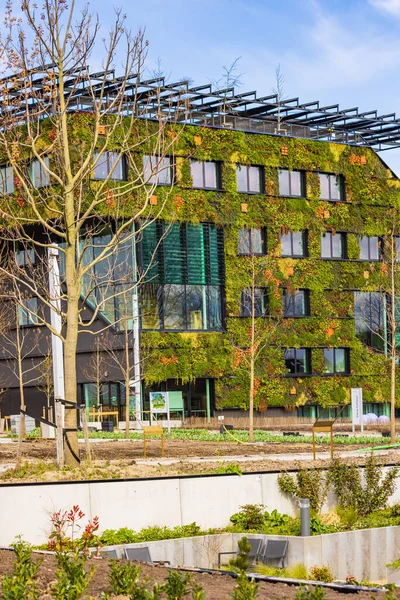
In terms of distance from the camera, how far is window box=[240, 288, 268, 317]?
5600 cm

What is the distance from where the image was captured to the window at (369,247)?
200ft

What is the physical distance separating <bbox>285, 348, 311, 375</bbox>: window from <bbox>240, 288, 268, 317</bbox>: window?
2.72 m

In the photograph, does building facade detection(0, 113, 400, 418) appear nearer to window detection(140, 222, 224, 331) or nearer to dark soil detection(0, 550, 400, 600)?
window detection(140, 222, 224, 331)

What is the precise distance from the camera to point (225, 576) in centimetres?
1173

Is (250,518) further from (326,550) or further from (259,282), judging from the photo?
(259,282)

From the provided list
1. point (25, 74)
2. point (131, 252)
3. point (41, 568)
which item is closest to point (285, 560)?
point (41, 568)

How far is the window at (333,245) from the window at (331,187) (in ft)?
6.91

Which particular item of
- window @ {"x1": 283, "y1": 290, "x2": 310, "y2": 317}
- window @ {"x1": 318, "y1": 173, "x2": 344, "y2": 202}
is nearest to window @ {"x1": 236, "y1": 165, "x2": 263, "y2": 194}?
window @ {"x1": 318, "y1": 173, "x2": 344, "y2": 202}

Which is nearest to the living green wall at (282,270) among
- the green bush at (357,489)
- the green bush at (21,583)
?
the green bush at (357,489)

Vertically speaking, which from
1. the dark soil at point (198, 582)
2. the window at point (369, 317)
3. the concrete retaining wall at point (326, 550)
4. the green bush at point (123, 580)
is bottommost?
the concrete retaining wall at point (326, 550)

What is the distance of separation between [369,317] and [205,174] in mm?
13486

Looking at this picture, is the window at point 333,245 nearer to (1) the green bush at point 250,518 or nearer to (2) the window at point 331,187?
(2) the window at point 331,187

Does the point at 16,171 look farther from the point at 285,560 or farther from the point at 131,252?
the point at 131,252

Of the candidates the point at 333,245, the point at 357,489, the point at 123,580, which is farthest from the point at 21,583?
the point at 333,245
